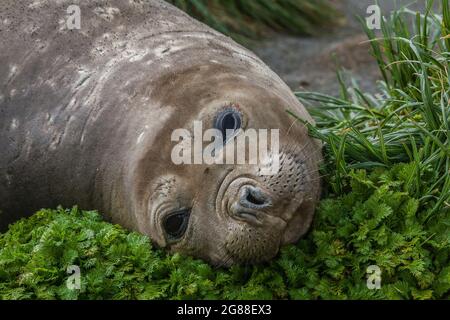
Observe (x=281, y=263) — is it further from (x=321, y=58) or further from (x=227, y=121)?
(x=321, y=58)

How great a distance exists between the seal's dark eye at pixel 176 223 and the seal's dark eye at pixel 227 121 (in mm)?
369

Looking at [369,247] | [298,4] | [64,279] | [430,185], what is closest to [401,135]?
[430,185]

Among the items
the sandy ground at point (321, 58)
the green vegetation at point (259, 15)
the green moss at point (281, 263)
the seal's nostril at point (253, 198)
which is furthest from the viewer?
the sandy ground at point (321, 58)

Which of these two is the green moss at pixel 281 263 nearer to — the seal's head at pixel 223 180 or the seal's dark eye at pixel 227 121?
the seal's head at pixel 223 180

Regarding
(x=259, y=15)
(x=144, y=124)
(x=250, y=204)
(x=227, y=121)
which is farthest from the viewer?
(x=259, y=15)

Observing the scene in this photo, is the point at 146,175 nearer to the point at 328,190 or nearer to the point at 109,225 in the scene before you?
the point at 109,225

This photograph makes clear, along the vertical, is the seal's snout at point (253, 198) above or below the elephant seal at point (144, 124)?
below

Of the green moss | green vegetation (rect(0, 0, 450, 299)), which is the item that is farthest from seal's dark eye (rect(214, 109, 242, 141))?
the green moss

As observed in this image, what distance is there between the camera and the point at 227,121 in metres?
3.84

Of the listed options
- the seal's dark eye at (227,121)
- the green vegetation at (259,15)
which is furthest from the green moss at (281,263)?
the green vegetation at (259,15)

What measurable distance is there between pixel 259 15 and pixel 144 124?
451 centimetres

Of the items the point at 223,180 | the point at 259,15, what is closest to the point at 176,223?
the point at 223,180

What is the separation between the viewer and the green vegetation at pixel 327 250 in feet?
12.3

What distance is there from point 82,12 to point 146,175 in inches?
46.3
